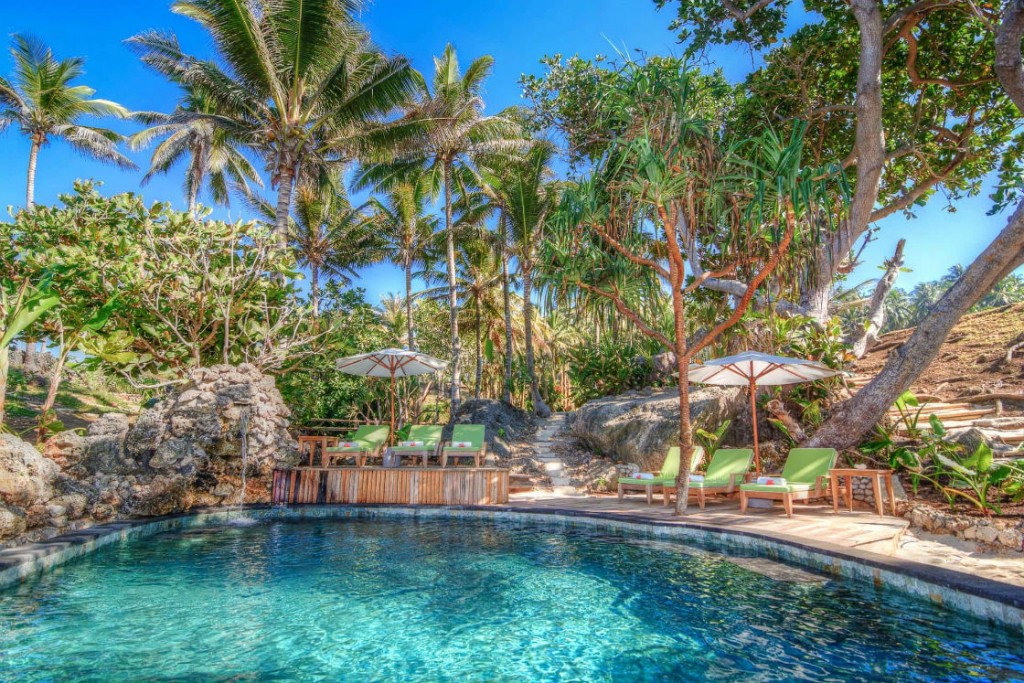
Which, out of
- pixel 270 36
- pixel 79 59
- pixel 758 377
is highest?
pixel 79 59

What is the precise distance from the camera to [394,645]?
13.1ft

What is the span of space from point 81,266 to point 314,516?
19.8 ft

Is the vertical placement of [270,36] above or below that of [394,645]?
above

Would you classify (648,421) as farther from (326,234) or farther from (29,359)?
(29,359)

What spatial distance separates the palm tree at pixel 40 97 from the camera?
840 inches

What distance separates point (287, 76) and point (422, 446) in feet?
32.7

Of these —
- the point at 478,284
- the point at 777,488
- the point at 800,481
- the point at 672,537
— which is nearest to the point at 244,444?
the point at 672,537

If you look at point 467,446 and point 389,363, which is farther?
point 389,363

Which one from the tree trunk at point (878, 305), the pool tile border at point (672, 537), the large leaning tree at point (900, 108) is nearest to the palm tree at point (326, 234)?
the pool tile border at point (672, 537)

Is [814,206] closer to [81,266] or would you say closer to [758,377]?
[758,377]

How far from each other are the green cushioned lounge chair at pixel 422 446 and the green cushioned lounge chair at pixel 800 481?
20.4 ft

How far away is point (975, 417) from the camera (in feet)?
32.4

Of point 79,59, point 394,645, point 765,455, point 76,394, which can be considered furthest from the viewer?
point 79,59

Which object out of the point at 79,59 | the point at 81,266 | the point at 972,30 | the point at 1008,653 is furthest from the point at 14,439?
the point at 79,59
